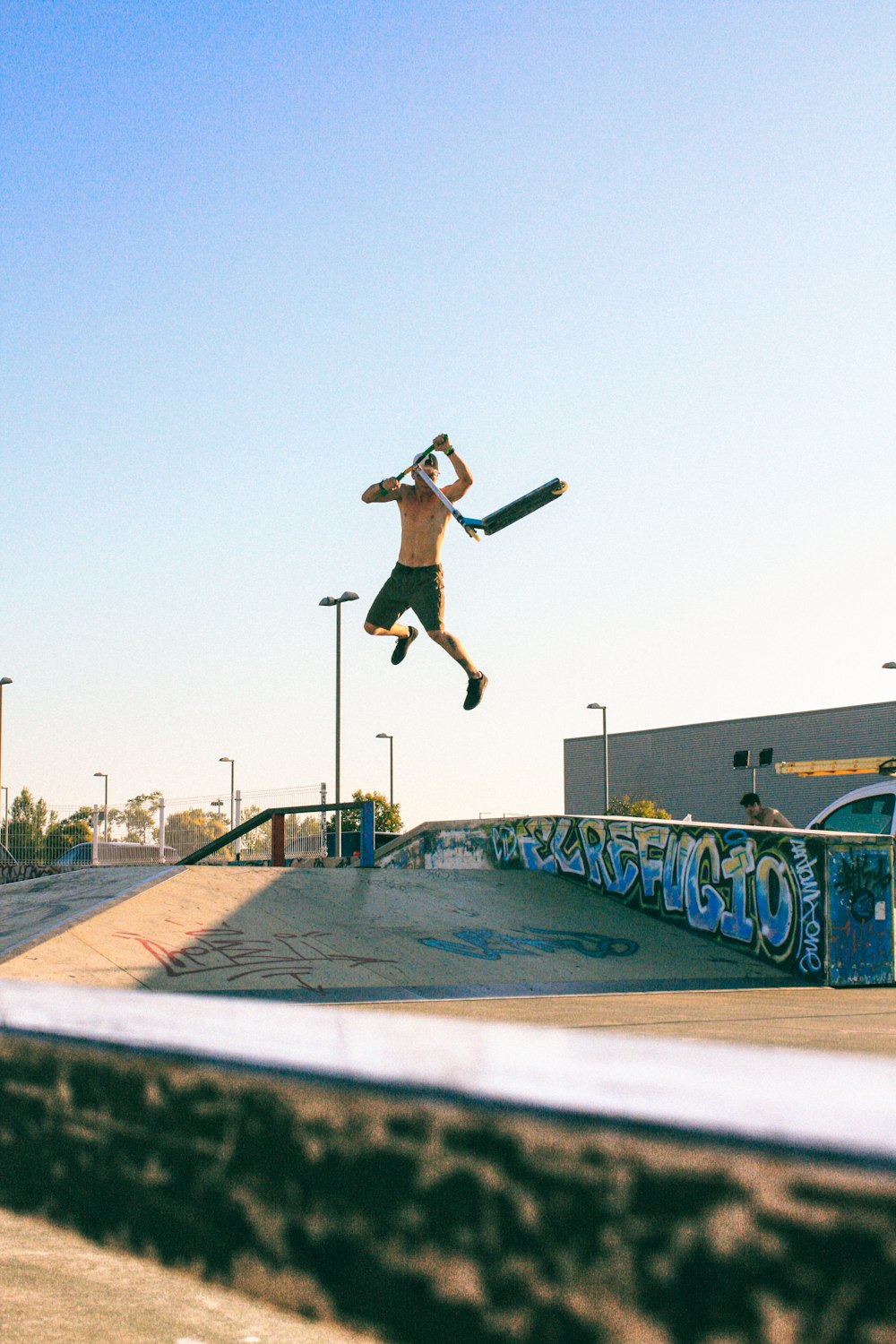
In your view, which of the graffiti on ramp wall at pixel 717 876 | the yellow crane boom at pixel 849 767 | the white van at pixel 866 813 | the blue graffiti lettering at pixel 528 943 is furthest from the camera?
the yellow crane boom at pixel 849 767

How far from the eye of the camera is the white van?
17.3 metres

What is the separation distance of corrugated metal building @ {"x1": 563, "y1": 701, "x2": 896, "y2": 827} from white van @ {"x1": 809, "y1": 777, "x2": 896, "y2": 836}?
30054 millimetres

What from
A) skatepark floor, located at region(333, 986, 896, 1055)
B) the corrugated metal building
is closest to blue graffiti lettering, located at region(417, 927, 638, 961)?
skatepark floor, located at region(333, 986, 896, 1055)

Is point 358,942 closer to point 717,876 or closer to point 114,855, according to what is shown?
point 717,876

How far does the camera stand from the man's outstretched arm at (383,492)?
1401cm

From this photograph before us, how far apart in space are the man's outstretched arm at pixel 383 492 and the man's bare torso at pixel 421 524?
0.44 ft

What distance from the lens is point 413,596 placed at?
14297 mm

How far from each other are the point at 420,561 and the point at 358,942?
4.57 metres

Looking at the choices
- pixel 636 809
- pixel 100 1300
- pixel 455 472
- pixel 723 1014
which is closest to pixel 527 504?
pixel 455 472

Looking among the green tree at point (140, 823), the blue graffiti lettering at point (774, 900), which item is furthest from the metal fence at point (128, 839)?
the blue graffiti lettering at point (774, 900)

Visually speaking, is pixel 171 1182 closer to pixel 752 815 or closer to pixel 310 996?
pixel 310 996

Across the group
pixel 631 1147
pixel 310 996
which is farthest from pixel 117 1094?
pixel 310 996

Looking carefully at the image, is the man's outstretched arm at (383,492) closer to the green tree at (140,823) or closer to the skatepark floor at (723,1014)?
the skatepark floor at (723,1014)

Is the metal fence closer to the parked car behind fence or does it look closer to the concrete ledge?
the parked car behind fence
